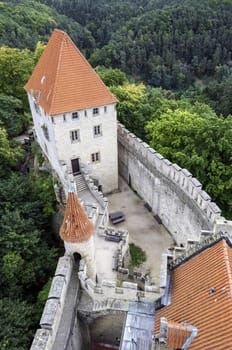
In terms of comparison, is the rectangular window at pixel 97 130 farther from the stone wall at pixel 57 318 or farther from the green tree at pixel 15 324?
the green tree at pixel 15 324

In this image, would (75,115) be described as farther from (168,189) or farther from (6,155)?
(168,189)

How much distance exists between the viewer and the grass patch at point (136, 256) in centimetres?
2619

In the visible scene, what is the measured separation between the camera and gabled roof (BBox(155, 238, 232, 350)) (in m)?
13.6

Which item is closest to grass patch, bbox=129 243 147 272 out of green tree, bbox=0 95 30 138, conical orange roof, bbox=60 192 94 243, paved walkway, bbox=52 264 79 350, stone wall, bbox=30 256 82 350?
paved walkway, bbox=52 264 79 350

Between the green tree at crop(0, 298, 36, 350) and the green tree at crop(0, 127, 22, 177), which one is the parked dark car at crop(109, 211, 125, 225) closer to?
the green tree at crop(0, 298, 36, 350)

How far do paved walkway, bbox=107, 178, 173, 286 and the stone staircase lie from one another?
11.4 ft

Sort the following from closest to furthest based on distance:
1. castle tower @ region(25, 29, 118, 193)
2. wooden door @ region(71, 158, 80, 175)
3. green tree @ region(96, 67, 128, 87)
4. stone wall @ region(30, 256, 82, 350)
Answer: stone wall @ region(30, 256, 82, 350), castle tower @ region(25, 29, 118, 193), wooden door @ region(71, 158, 80, 175), green tree @ region(96, 67, 128, 87)

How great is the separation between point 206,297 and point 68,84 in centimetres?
2047

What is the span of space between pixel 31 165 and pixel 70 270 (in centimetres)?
2120

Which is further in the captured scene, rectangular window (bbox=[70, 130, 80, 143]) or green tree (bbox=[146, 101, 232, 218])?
rectangular window (bbox=[70, 130, 80, 143])

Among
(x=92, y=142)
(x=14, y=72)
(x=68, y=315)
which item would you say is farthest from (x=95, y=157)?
(x=14, y=72)

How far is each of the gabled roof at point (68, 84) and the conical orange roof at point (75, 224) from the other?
443 inches

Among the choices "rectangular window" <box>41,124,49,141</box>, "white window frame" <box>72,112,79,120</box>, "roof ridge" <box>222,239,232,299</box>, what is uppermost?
"white window frame" <box>72,112,79,120</box>

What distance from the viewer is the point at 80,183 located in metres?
30.8
